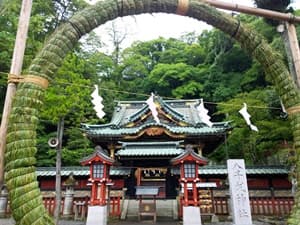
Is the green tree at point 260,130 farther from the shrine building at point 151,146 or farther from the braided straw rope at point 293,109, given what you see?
the braided straw rope at point 293,109

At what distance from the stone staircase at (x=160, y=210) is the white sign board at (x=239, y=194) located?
13.6ft

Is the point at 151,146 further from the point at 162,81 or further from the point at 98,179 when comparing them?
the point at 162,81

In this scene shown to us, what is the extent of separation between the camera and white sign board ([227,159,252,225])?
249 inches

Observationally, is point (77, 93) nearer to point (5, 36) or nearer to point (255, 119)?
point (5, 36)

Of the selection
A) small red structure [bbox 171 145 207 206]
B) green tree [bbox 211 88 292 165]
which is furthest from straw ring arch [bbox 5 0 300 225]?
green tree [bbox 211 88 292 165]

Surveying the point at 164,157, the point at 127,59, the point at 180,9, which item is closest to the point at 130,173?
the point at 164,157

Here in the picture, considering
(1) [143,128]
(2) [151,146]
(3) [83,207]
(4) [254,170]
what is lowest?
(3) [83,207]

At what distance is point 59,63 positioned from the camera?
8.27 ft

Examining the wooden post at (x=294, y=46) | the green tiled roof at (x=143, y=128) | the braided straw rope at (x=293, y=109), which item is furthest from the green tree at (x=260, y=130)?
the braided straw rope at (x=293, y=109)

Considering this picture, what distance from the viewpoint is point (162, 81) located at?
2945 centimetres

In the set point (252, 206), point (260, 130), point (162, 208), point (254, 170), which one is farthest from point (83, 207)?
point (260, 130)

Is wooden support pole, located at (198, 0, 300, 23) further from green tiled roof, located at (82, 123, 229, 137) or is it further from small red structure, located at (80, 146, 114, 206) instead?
green tiled roof, located at (82, 123, 229, 137)

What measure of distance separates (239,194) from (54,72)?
234 inches

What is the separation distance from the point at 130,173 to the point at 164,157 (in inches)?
84.3
